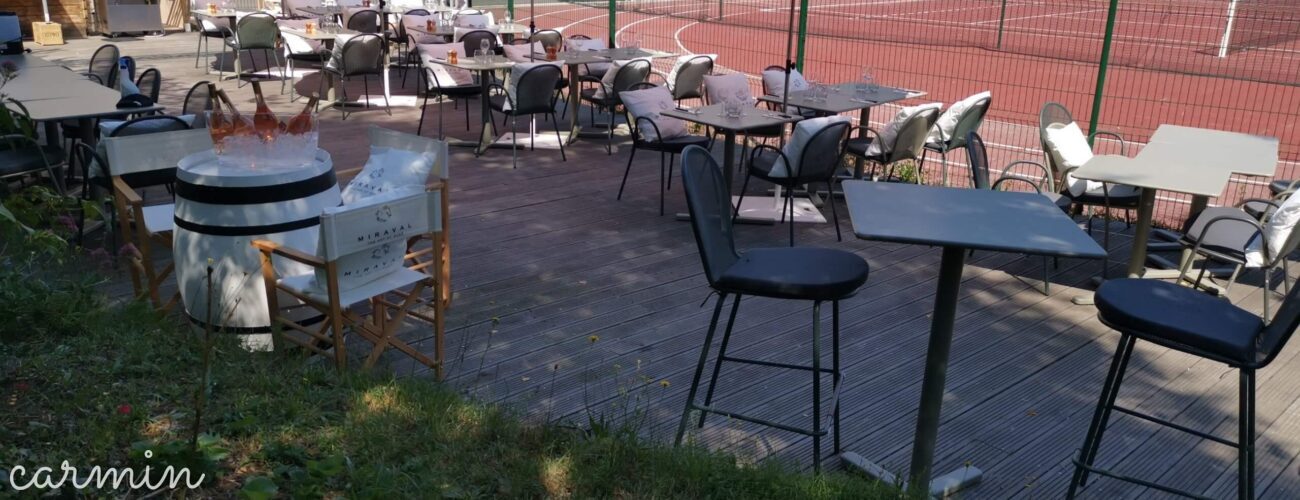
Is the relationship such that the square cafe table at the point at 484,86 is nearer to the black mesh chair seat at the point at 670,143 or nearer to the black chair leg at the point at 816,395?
the black mesh chair seat at the point at 670,143

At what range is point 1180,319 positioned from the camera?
290cm

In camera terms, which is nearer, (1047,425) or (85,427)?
(85,427)

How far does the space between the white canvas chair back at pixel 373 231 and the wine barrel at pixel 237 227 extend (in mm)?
287

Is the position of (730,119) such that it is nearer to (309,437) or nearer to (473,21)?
(309,437)

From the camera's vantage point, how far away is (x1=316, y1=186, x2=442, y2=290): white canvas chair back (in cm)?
354

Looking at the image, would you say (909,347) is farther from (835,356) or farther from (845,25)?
(845,25)

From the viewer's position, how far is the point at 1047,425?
12.9ft

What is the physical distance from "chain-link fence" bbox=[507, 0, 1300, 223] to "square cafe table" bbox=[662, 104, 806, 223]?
218 cm

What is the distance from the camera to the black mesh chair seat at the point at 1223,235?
5027 millimetres

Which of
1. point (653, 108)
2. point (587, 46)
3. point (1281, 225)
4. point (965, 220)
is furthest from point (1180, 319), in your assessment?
point (587, 46)

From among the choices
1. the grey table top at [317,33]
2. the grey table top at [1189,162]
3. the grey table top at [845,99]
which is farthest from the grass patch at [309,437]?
Result: the grey table top at [317,33]

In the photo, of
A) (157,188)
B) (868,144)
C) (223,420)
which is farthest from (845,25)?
(223,420)

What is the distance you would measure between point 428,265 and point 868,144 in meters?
3.59

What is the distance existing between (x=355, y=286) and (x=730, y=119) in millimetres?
3205
